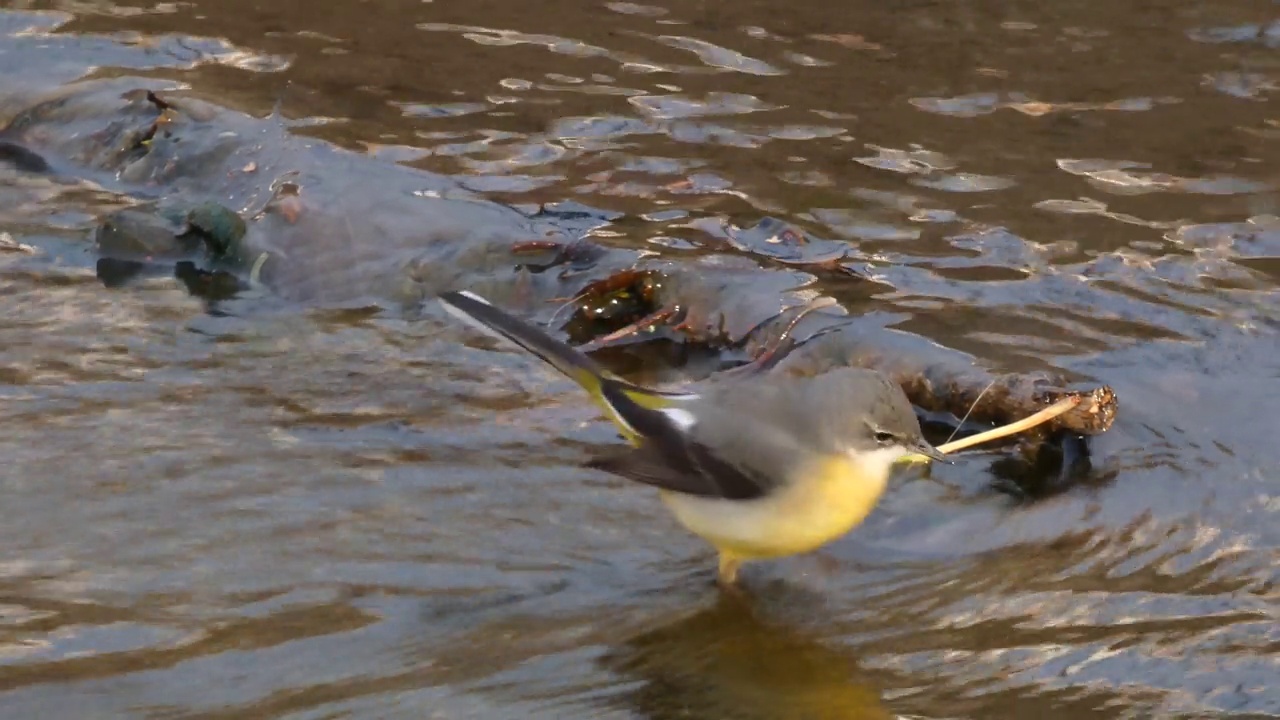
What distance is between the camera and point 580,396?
6277mm

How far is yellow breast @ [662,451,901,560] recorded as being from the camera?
4.84m

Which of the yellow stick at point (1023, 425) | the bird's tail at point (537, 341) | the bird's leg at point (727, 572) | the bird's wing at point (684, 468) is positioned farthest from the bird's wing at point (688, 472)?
the yellow stick at point (1023, 425)

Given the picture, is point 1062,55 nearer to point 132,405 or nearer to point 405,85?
point 405,85

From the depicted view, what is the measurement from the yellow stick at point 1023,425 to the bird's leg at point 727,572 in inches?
30.7

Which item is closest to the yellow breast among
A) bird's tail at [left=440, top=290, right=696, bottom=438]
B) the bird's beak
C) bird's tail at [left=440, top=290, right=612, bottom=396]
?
the bird's beak

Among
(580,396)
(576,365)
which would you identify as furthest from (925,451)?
(580,396)

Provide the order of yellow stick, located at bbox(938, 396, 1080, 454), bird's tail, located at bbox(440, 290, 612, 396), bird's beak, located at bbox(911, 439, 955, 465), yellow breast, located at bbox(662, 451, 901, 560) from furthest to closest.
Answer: yellow stick, located at bbox(938, 396, 1080, 454) → bird's tail, located at bbox(440, 290, 612, 396) → bird's beak, located at bbox(911, 439, 955, 465) → yellow breast, located at bbox(662, 451, 901, 560)

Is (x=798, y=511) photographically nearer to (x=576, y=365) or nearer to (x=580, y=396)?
(x=576, y=365)

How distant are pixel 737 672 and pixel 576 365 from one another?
115 cm

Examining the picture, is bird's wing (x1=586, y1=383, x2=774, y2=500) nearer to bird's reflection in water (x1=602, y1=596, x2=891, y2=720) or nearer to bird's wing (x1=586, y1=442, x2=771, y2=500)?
bird's wing (x1=586, y1=442, x2=771, y2=500)

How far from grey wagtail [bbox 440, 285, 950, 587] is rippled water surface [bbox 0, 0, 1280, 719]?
0.69 ft

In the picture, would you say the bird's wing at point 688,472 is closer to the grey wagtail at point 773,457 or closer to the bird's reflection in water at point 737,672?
the grey wagtail at point 773,457

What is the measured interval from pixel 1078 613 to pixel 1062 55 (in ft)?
19.4

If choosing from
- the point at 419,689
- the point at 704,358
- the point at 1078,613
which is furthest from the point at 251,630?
the point at 704,358
